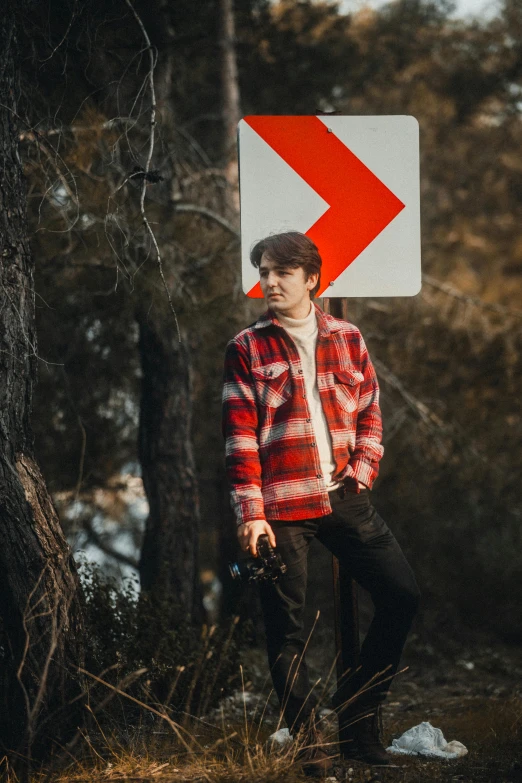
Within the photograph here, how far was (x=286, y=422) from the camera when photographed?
3.33 m

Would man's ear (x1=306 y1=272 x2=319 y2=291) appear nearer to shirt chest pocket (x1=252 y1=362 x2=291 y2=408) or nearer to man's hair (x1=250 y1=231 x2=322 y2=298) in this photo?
man's hair (x1=250 y1=231 x2=322 y2=298)

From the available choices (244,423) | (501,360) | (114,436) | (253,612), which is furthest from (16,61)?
(501,360)

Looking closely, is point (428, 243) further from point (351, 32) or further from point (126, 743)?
point (126, 743)

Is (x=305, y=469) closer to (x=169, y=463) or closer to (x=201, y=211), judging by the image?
(x=169, y=463)

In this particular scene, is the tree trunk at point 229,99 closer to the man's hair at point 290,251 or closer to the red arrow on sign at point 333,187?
the red arrow on sign at point 333,187

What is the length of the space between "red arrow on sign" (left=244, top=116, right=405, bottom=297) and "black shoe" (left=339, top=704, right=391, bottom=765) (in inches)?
65.8

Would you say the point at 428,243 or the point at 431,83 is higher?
the point at 431,83

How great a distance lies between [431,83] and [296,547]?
12.0 m

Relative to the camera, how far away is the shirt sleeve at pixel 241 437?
3.22 m

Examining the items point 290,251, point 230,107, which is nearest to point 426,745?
point 290,251

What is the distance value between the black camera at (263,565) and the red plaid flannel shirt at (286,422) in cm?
11

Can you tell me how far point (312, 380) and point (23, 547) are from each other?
1.29 meters

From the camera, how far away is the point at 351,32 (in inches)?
450

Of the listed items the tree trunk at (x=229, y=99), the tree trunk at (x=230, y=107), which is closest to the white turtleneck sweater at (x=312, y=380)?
the tree trunk at (x=230, y=107)
